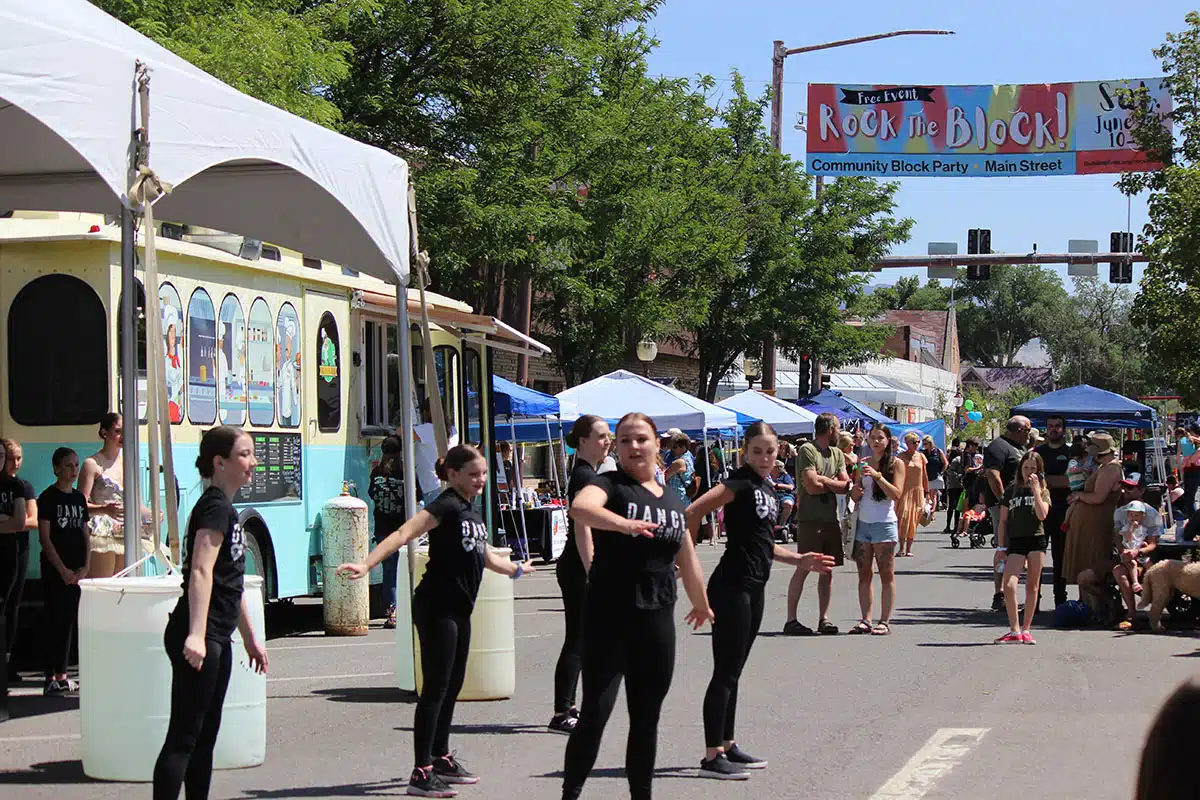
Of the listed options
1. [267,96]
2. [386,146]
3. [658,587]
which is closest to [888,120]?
[386,146]

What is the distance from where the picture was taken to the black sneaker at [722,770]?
7895 mm

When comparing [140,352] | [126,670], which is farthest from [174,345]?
[126,670]

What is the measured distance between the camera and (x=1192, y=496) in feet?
73.8

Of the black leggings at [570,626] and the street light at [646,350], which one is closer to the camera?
the black leggings at [570,626]

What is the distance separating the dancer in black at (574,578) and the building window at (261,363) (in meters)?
5.16

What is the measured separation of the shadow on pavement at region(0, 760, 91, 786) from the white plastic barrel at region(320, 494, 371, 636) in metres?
5.88

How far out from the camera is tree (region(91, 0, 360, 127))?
1727cm

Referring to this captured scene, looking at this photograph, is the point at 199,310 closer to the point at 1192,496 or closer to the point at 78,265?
the point at 78,265

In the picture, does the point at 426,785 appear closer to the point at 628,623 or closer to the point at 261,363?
the point at 628,623

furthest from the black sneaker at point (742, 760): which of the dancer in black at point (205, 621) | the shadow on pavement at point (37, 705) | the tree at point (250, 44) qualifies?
the tree at point (250, 44)

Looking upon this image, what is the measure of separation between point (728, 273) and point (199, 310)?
21481 millimetres

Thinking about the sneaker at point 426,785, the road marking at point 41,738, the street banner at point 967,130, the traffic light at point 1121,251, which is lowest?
the road marking at point 41,738

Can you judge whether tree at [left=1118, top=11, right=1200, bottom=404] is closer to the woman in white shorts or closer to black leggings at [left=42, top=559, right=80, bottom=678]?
the woman in white shorts

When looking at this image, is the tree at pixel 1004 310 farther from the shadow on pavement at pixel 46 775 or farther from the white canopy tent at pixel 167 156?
the shadow on pavement at pixel 46 775
